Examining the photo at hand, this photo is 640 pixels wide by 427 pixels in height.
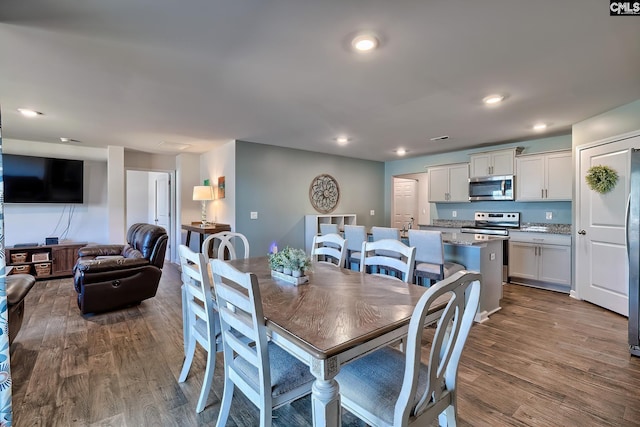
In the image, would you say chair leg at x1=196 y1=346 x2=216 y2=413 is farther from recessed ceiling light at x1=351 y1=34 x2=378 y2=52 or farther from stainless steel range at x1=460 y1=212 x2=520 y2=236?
stainless steel range at x1=460 y1=212 x2=520 y2=236

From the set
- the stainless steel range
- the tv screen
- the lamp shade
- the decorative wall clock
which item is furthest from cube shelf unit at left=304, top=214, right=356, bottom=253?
the tv screen

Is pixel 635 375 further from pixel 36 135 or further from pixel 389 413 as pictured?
pixel 36 135

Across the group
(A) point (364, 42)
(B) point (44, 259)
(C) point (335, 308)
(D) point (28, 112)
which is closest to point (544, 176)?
(A) point (364, 42)

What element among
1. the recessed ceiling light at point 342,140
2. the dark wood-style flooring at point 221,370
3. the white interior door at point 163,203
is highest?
the recessed ceiling light at point 342,140

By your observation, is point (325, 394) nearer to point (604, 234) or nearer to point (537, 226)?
point (604, 234)

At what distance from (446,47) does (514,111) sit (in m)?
1.88

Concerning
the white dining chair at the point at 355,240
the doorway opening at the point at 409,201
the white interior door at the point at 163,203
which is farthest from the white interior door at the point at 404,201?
the white interior door at the point at 163,203

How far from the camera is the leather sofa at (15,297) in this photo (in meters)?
2.19

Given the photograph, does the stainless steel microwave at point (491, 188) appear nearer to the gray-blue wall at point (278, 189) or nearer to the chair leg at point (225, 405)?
the gray-blue wall at point (278, 189)

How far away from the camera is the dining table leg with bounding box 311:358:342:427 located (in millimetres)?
1057

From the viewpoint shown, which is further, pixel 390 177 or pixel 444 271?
pixel 390 177

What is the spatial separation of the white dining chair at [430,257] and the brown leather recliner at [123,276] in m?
3.06

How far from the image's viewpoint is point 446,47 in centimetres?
197

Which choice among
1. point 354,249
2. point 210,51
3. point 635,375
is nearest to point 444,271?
point 354,249
